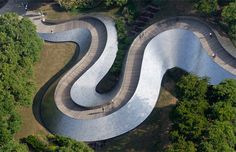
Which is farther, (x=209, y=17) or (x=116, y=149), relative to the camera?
(x=209, y=17)

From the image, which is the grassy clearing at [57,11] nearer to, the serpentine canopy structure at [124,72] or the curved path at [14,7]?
the curved path at [14,7]

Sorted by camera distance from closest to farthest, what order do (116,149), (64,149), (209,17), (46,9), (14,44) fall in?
(64,149)
(116,149)
(14,44)
(209,17)
(46,9)

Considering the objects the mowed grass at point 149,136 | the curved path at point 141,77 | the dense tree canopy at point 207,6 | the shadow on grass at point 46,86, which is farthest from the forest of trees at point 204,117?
the shadow on grass at point 46,86

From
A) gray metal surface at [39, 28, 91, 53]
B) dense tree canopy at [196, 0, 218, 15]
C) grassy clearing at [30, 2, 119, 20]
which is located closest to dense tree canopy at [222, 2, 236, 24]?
dense tree canopy at [196, 0, 218, 15]

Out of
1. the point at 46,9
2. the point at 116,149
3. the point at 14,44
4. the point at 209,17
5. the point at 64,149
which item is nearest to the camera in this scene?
the point at 64,149

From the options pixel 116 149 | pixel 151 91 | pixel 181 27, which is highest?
pixel 181 27

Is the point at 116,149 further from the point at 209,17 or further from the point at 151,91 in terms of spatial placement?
the point at 209,17

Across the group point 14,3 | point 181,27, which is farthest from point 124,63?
point 14,3

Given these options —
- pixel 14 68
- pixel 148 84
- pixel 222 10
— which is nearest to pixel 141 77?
pixel 148 84
